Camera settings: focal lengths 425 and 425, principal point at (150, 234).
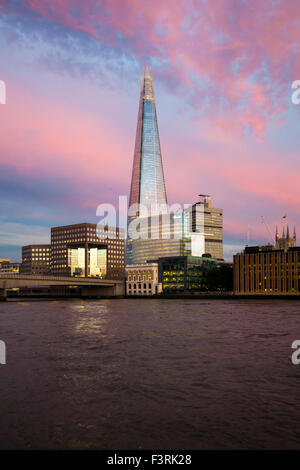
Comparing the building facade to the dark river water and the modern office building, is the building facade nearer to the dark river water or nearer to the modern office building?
the modern office building

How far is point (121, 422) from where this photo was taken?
15.0m

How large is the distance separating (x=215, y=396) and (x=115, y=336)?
24.2 m

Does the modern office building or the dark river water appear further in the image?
the modern office building

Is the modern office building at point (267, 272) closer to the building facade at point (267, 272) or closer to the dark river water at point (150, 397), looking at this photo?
the building facade at point (267, 272)

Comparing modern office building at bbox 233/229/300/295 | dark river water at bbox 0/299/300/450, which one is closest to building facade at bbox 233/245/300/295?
modern office building at bbox 233/229/300/295

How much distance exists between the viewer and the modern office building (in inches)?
6880

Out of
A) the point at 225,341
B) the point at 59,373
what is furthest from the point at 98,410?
the point at 225,341

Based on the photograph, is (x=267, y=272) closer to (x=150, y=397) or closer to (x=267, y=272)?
(x=267, y=272)

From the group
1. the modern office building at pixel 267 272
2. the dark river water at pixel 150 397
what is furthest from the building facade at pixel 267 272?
the dark river water at pixel 150 397

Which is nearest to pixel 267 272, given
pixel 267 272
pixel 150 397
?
pixel 267 272

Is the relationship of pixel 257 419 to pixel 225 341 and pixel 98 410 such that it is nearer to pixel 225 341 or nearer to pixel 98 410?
pixel 98 410

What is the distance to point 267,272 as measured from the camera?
181m

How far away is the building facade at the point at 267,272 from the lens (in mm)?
174750
